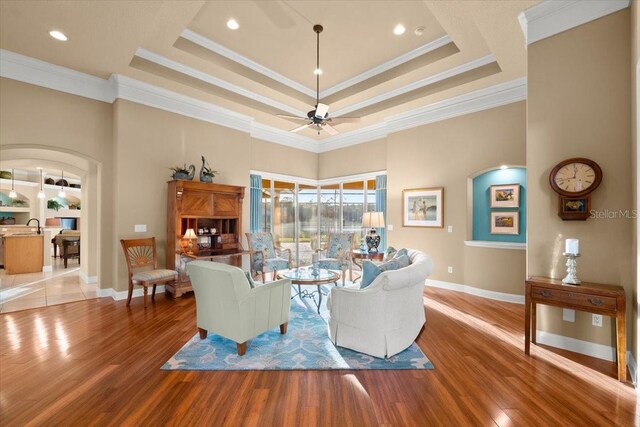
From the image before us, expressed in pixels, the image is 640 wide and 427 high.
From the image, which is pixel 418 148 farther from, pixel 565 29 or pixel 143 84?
pixel 143 84

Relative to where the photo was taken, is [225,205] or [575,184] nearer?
[575,184]

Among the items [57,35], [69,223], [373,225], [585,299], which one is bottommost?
[585,299]

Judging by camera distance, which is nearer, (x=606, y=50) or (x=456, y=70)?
(x=606, y=50)

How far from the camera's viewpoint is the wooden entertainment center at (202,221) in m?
5.10

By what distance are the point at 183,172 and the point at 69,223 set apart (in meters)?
12.4

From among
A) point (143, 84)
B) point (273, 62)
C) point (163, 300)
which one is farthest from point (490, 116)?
point (163, 300)

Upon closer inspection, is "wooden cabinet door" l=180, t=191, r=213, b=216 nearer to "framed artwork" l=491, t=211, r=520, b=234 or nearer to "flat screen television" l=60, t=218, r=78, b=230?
"framed artwork" l=491, t=211, r=520, b=234

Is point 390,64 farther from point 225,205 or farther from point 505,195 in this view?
point 225,205

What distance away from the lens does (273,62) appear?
486cm

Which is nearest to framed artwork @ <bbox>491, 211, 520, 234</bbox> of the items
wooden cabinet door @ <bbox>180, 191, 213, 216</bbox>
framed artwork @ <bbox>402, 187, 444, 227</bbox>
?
framed artwork @ <bbox>402, 187, 444, 227</bbox>

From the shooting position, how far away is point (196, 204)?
17.8ft

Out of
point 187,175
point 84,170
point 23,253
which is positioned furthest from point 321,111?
point 23,253

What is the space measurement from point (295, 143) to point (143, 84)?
3.78 m

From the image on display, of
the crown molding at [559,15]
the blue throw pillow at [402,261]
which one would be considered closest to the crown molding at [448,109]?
the crown molding at [559,15]
